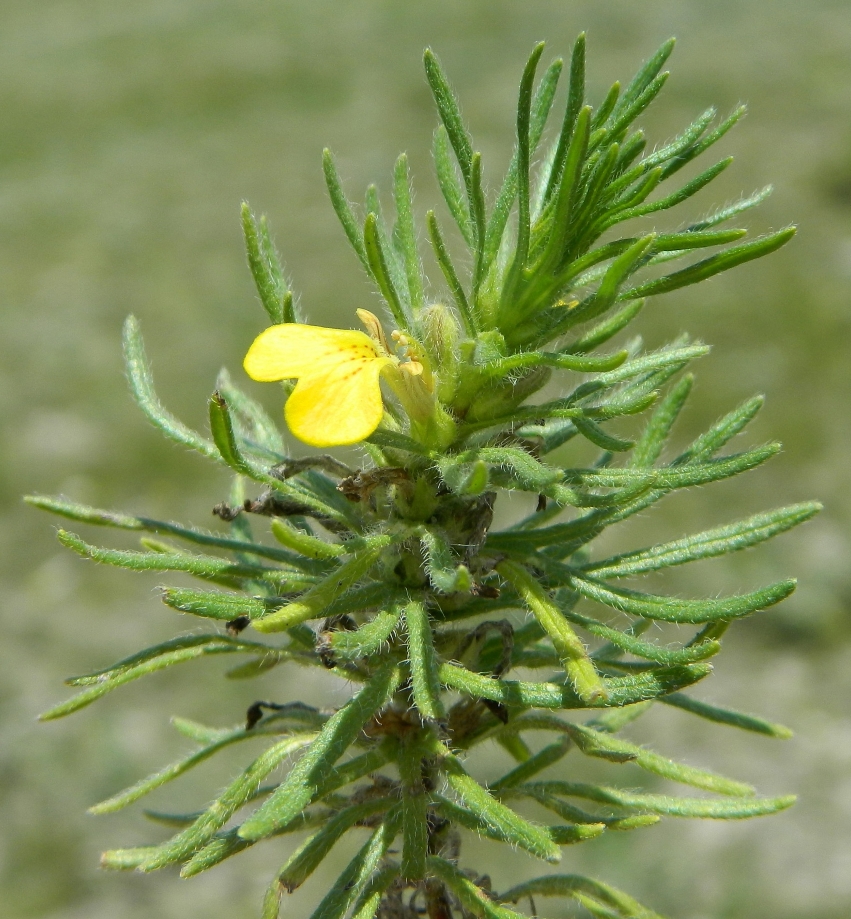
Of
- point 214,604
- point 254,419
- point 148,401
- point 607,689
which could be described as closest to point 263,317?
point 254,419

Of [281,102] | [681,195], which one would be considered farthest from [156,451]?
[681,195]

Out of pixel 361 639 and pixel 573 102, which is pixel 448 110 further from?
pixel 361 639

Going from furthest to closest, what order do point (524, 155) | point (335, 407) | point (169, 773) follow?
point (169, 773), point (524, 155), point (335, 407)

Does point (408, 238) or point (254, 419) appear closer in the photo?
point (408, 238)

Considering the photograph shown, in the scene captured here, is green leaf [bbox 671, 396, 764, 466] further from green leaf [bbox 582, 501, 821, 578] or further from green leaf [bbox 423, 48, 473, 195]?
green leaf [bbox 423, 48, 473, 195]

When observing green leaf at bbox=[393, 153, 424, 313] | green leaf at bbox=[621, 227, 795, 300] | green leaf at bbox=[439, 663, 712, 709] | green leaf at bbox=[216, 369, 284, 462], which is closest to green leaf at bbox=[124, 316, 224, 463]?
green leaf at bbox=[216, 369, 284, 462]

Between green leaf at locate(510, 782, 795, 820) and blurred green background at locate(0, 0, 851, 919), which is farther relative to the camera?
blurred green background at locate(0, 0, 851, 919)

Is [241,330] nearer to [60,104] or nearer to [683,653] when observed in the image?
[60,104]

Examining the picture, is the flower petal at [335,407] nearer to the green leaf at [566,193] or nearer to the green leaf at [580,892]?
the green leaf at [566,193]
